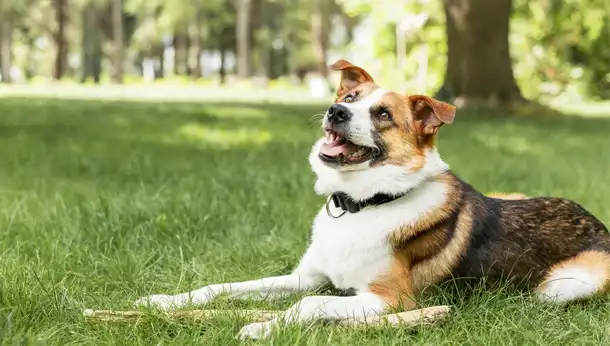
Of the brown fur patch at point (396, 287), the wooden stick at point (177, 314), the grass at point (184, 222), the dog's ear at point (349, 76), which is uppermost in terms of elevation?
the dog's ear at point (349, 76)

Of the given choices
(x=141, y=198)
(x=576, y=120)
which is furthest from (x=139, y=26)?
(x=141, y=198)

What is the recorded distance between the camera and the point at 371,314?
364cm

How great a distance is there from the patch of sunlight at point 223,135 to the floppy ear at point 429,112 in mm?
6785

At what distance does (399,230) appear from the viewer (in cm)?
392

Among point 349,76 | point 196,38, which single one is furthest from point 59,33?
point 349,76

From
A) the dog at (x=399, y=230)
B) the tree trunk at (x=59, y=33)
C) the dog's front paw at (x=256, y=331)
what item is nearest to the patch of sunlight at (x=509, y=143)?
the dog at (x=399, y=230)

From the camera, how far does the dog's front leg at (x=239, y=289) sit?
3832 mm

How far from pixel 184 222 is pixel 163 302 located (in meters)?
1.78

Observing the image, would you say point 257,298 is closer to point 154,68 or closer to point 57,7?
point 57,7

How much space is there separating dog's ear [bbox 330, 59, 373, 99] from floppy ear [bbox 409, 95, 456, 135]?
402 millimetres

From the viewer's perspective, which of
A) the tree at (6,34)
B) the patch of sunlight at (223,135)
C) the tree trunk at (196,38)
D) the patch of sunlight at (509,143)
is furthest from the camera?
the tree trunk at (196,38)

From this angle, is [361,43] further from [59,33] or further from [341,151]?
[341,151]

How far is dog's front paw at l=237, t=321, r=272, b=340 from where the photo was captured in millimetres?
3359

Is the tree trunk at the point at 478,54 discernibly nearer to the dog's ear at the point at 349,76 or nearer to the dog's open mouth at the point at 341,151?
the dog's ear at the point at 349,76
